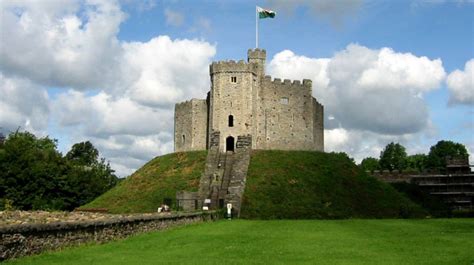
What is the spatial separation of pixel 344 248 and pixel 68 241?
949cm

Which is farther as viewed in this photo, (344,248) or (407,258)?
(344,248)

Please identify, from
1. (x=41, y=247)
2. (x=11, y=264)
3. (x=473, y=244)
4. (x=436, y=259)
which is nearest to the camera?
(x=11, y=264)

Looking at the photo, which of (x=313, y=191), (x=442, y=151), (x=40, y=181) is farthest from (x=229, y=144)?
(x=442, y=151)

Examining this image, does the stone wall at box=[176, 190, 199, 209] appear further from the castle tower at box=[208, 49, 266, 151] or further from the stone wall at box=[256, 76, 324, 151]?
the stone wall at box=[256, 76, 324, 151]

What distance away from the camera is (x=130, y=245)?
2164 centimetres

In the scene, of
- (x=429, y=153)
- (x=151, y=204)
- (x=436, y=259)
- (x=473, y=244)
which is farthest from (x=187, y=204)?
(x=429, y=153)

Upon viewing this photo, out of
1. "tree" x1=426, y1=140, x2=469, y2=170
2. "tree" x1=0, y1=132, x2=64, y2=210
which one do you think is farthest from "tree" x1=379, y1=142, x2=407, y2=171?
"tree" x1=0, y1=132, x2=64, y2=210

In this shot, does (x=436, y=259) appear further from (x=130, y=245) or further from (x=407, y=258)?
(x=130, y=245)

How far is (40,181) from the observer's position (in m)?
59.5

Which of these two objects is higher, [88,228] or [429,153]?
[429,153]

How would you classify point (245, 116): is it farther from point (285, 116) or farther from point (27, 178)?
point (27, 178)

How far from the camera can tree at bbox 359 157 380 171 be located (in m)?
137

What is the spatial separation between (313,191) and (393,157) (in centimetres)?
9139

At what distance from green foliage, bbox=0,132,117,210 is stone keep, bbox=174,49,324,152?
11.8 m
